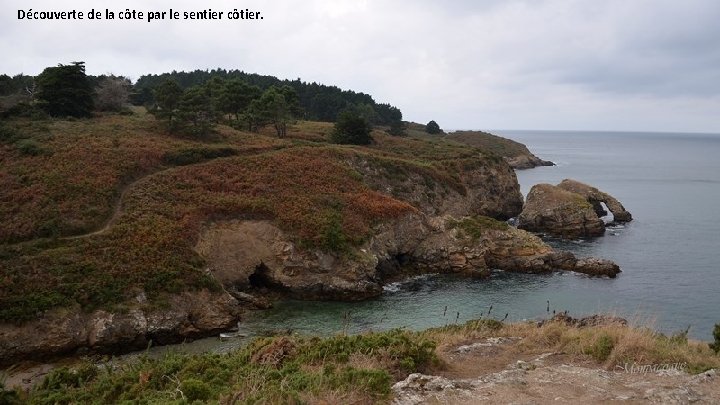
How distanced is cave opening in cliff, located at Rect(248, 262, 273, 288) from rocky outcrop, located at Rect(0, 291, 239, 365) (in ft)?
19.9

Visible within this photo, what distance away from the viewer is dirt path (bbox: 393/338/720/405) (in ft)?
36.8

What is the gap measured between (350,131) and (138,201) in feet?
140

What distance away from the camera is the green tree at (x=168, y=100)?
2314 inches

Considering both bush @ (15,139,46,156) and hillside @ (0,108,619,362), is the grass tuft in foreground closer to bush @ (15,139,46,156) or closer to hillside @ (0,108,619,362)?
hillside @ (0,108,619,362)

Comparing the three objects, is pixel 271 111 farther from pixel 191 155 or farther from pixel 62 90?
pixel 62 90

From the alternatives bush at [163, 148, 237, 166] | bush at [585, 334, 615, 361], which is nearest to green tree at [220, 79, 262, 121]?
bush at [163, 148, 237, 166]

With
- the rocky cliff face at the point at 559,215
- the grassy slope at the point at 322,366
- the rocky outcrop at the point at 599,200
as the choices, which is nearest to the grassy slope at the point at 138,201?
the rocky cliff face at the point at 559,215

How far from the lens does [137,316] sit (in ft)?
97.5

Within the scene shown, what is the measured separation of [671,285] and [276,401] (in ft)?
141

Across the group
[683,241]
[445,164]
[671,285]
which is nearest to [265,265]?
[671,285]

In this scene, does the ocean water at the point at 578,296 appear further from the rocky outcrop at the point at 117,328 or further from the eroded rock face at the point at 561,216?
the rocky outcrop at the point at 117,328

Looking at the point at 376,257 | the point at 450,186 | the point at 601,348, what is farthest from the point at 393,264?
the point at 601,348

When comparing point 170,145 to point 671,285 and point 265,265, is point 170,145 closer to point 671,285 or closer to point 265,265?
point 265,265

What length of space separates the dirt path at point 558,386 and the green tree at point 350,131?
64853 millimetres
